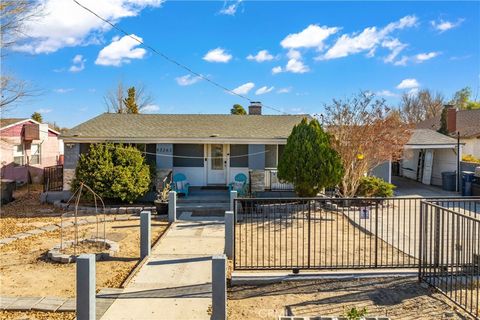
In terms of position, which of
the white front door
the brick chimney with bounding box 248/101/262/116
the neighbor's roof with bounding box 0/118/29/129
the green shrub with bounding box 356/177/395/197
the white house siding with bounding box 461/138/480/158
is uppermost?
the brick chimney with bounding box 248/101/262/116

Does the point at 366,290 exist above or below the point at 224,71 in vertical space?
below

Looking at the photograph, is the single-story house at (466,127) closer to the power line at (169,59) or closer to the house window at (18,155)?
the power line at (169,59)

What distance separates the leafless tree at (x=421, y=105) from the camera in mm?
48062

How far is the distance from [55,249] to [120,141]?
6.77 metres

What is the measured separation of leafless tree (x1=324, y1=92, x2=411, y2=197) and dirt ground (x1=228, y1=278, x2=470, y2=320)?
763 cm

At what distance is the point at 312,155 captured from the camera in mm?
12336

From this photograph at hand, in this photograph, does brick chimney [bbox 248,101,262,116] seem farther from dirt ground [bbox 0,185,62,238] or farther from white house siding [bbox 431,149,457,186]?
dirt ground [bbox 0,185,62,238]

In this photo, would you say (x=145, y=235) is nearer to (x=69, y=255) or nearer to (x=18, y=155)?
(x=69, y=255)

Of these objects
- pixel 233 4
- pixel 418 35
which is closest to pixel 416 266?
pixel 233 4

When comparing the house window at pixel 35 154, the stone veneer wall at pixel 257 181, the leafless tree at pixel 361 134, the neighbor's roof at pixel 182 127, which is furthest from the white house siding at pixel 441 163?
the house window at pixel 35 154

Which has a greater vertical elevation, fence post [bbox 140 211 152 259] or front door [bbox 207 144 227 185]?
front door [bbox 207 144 227 185]

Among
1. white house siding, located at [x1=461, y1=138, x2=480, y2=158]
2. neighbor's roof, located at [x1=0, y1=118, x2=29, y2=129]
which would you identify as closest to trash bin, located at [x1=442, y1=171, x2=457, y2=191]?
white house siding, located at [x1=461, y1=138, x2=480, y2=158]

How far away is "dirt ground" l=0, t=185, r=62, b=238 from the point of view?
1052 cm

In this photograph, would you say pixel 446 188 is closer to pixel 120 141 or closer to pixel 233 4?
pixel 233 4
